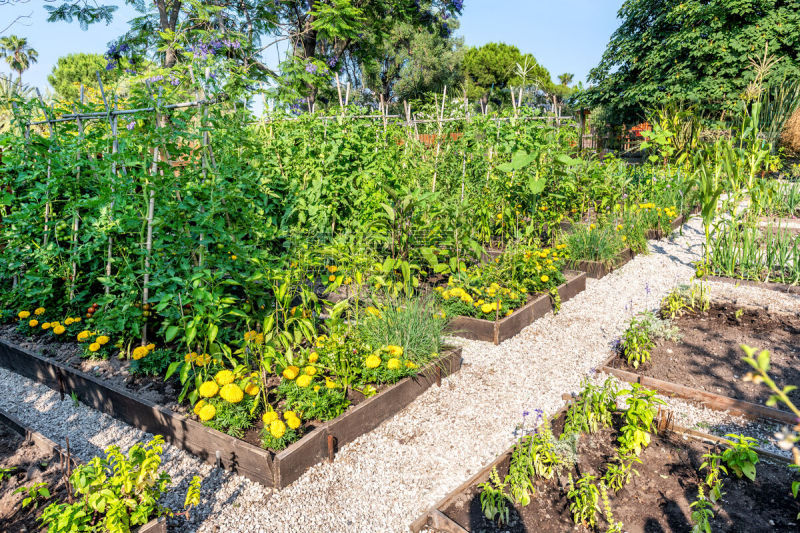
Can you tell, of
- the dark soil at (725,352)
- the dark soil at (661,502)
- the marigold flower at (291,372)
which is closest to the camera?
the dark soil at (661,502)

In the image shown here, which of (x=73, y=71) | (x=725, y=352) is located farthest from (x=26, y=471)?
(x=73, y=71)

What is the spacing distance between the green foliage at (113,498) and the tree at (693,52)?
52.1ft

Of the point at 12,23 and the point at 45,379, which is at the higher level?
the point at 12,23

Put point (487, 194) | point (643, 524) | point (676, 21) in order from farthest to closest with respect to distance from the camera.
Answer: point (676, 21), point (487, 194), point (643, 524)

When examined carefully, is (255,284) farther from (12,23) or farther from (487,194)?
(12,23)

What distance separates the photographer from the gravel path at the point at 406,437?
2154 millimetres

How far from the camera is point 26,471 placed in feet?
7.41

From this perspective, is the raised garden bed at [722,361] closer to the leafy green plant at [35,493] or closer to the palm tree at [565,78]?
the leafy green plant at [35,493]

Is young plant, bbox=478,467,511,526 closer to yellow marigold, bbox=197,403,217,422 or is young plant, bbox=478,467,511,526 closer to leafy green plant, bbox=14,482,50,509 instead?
yellow marigold, bbox=197,403,217,422

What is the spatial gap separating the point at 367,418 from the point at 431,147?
4.06 meters

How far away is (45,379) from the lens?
3373 mm

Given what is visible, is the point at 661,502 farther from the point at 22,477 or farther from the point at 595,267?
the point at 595,267

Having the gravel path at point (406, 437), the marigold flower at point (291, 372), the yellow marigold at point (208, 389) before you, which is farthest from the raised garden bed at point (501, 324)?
the yellow marigold at point (208, 389)

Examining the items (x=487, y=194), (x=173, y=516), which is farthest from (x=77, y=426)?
(x=487, y=194)
